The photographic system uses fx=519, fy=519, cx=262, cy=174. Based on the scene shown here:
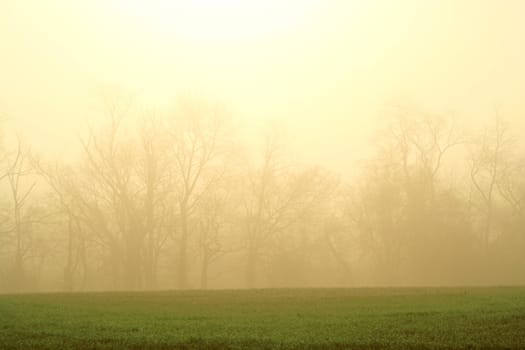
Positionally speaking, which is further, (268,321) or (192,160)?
(192,160)

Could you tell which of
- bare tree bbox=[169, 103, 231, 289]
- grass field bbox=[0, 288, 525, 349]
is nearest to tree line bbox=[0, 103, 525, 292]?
bare tree bbox=[169, 103, 231, 289]

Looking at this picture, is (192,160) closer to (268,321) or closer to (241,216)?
(241,216)

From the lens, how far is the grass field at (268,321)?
13.9 m

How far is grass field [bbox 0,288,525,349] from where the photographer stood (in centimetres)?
1386

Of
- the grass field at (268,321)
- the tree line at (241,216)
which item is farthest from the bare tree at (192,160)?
the grass field at (268,321)

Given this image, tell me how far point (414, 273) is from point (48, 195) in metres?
40.1

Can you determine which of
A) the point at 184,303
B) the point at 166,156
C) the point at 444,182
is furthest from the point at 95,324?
the point at 444,182

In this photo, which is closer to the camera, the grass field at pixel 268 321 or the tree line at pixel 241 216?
the grass field at pixel 268 321

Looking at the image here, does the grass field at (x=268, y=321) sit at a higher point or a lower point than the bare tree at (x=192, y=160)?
lower

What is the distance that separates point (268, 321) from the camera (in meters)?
18.3

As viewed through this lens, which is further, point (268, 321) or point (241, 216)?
point (241, 216)

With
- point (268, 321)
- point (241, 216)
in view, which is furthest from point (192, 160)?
point (268, 321)

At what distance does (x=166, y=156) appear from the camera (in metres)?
55.8

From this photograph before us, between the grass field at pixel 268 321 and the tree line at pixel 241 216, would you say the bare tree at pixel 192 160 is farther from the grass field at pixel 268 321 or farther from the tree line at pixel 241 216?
the grass field at pixel 268 321
